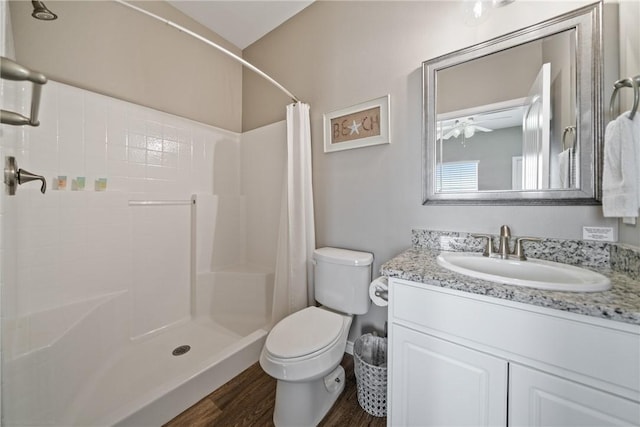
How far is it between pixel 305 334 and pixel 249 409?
Result: 0.52 meters

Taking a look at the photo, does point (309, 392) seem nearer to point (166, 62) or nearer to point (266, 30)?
point (166, 62)

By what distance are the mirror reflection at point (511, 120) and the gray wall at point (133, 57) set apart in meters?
1.93

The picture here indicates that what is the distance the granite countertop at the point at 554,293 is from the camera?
1.92 feet

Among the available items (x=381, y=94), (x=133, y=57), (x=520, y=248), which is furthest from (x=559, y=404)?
(x=133, y=57)

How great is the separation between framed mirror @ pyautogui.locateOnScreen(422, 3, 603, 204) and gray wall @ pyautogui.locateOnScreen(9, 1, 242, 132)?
1861 millimetres

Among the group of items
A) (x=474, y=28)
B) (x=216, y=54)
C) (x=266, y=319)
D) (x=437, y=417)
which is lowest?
(x=266, y=319)

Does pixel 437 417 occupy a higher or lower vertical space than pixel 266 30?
lower

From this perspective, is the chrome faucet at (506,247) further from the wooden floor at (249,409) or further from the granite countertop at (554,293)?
the wooden floor at (249,409)

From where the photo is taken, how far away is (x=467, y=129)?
4.01 feet

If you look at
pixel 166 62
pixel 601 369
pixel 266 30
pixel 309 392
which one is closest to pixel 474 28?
pixel 601 369

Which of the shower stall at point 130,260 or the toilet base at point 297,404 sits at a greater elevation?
the shower stall at point 130,260

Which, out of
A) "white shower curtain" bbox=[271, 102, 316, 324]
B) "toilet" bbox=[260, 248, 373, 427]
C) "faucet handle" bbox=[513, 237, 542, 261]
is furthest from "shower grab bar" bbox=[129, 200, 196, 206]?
"faucet handle" bbox=[513, 237, 542, 261]

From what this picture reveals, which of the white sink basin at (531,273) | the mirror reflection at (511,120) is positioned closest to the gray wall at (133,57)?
the mirror reflection at (511,120)

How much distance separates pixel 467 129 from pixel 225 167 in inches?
78.5
